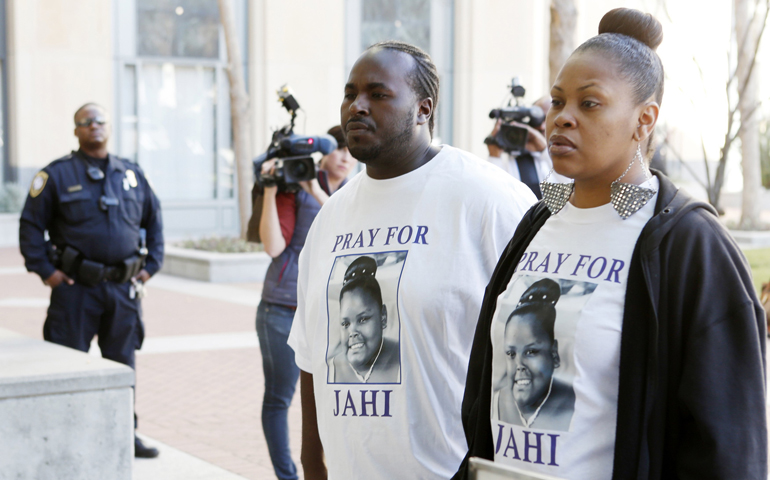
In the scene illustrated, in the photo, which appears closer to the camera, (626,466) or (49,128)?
(626,466)

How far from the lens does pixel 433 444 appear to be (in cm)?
232

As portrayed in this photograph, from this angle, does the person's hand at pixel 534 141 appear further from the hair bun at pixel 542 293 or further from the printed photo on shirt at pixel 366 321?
the hair bun at pixel 542 293

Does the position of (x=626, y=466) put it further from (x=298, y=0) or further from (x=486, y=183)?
(x=298, y=0)

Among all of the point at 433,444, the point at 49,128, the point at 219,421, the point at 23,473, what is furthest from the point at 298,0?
the point at 433,444

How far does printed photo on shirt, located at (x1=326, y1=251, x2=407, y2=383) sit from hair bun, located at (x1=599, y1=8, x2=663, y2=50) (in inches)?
30.9

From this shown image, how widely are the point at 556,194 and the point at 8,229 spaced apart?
57.5ft

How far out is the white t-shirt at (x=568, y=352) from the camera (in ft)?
5.82

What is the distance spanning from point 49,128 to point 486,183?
683 inches

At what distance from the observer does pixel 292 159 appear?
4.35 metres

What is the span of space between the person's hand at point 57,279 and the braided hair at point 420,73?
339cm

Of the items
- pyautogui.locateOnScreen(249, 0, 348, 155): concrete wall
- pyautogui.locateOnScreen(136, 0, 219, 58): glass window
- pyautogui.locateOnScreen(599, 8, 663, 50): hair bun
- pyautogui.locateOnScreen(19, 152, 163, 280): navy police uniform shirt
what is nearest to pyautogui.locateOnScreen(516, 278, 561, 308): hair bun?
pyautogui.locateOnScreen(599, 8, 663, 50): hair bun

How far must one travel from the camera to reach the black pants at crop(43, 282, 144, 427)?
17.4 ft

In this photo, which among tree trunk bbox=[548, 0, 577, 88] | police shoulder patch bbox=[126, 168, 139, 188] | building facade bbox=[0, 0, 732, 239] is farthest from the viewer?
building facade bbox=[0, 0, 732, 239]

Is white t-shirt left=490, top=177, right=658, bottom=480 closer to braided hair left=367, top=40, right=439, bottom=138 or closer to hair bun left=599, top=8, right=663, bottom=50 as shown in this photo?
hair bun left=599, top=8, right=663, bottom=50
